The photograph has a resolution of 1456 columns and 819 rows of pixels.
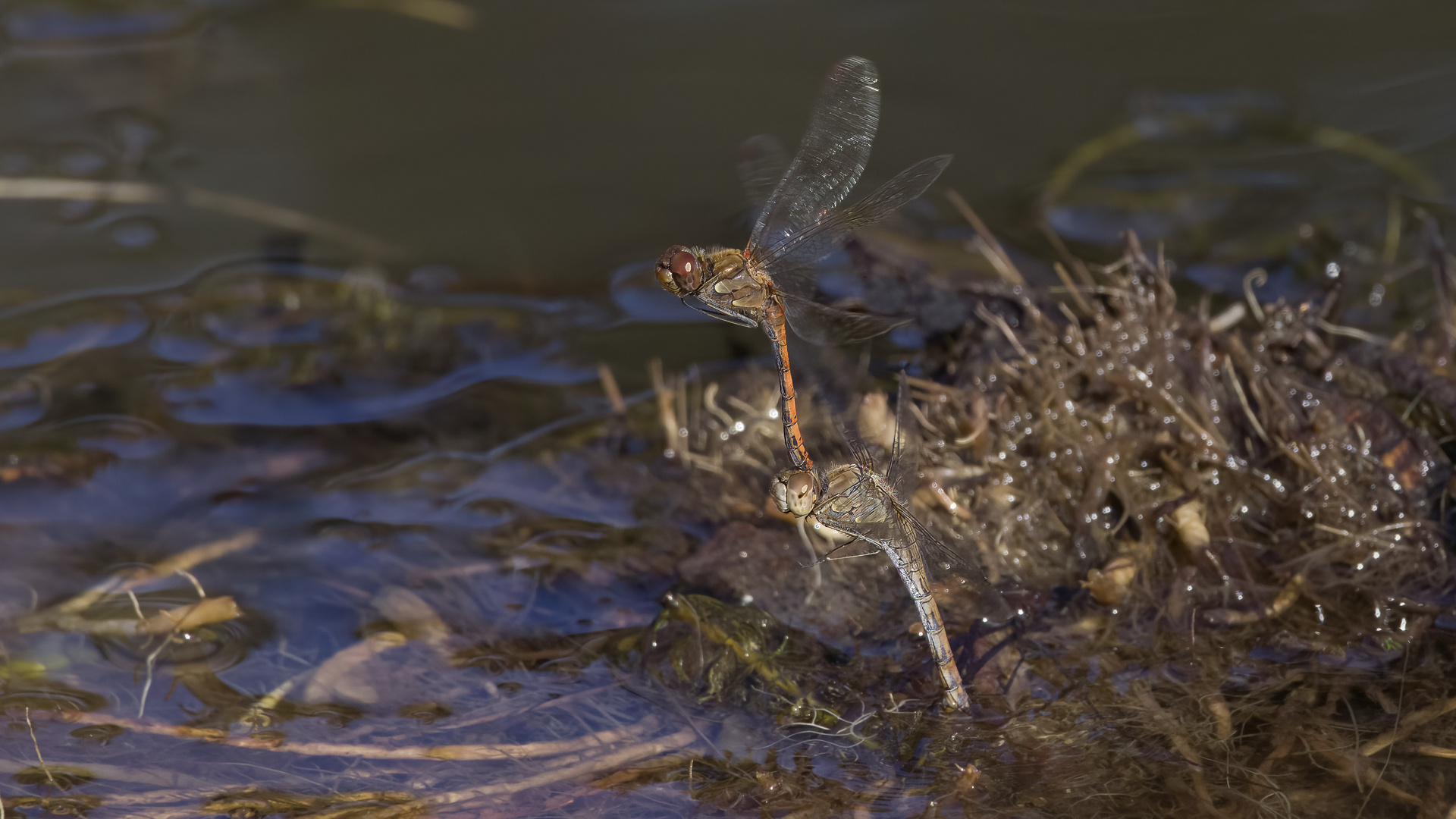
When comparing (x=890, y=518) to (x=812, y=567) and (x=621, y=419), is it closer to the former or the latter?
(x=812, y=567)

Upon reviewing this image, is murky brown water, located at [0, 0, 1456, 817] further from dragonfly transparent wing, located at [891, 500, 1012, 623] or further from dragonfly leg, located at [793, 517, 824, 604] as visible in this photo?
dragonfly transparent wing, located at [891, 500, 1012, 623]

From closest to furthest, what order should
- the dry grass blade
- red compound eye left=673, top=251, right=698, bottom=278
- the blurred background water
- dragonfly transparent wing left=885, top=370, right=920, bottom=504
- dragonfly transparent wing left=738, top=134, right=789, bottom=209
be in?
dragonfly transparent wing left=885, top=370, right=920, bottom=504, red compound eye left=673, top=251, right=698, bottom=278, dragonfly transparent wing left=738, top=134, right=789, bottom=209, the dry grass blade, the blurred background water

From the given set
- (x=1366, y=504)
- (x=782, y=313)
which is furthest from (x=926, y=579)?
(x=1366, y=504)

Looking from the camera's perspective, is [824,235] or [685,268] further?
[824,235]

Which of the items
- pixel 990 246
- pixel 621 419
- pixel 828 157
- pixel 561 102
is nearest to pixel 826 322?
pixel 828 157

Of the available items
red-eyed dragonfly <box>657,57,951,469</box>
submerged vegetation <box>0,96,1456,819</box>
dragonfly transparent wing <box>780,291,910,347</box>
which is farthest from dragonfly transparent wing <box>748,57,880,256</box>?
Result: submerged vegetation <box>0,96,1456,819</box>

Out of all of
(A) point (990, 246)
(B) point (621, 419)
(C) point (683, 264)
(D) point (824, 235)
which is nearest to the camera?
(C) point (683, 264)

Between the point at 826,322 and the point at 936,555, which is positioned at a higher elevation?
the point at 826,322

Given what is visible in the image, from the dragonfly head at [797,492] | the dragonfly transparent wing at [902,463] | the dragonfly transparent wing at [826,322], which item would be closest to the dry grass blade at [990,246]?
the dragonfly transparent wing at [826,322]
